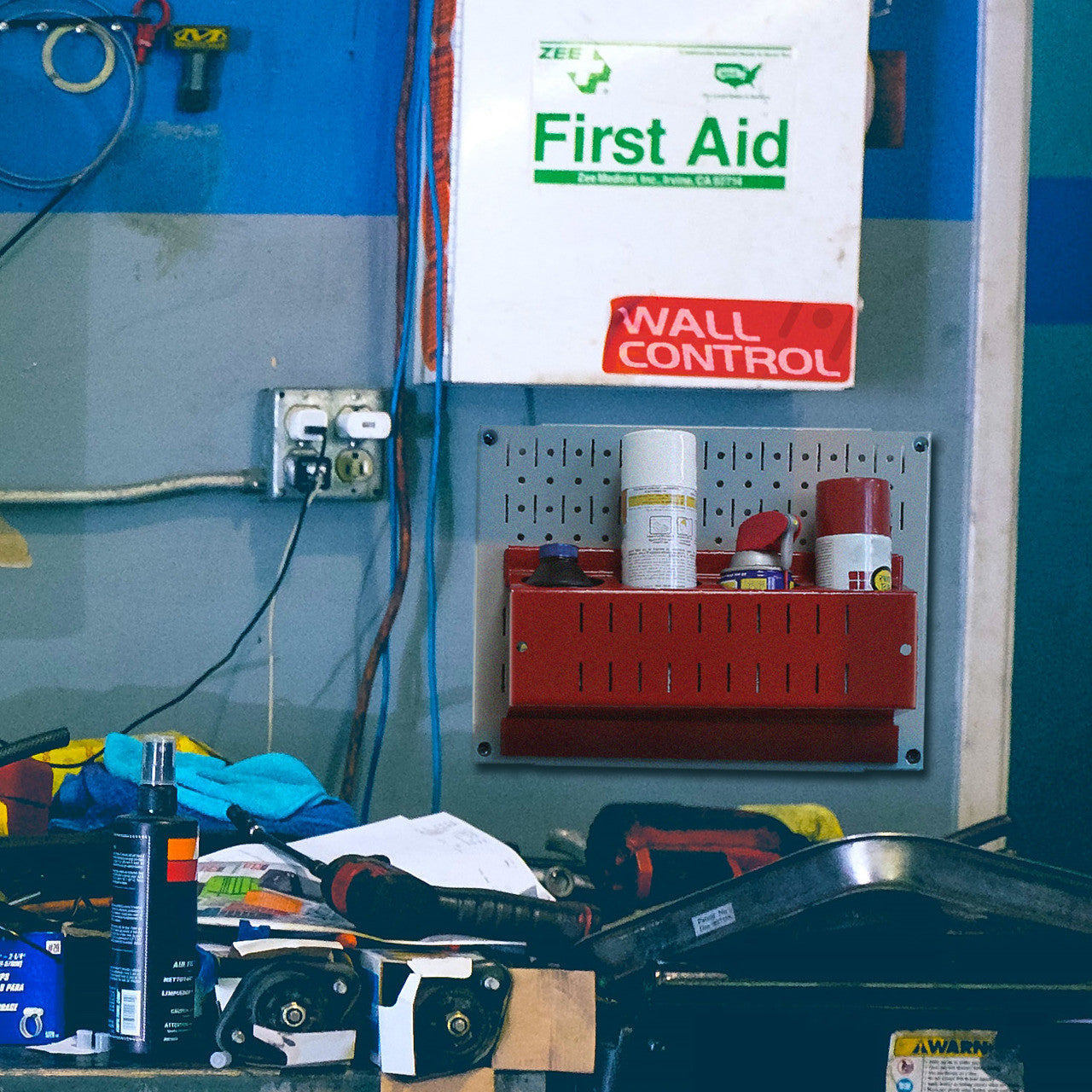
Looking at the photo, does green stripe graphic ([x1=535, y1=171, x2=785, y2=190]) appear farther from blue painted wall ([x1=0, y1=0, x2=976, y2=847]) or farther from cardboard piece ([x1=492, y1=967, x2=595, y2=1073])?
cardboard piece ([x1=492, y1=967, x2=595, y2=1073])

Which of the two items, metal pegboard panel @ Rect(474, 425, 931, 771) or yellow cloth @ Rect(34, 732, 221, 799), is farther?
metal pegboard panel @ Rect(474, 425, 931, 771)

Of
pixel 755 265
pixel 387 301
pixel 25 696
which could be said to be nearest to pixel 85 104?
pixel 387 301

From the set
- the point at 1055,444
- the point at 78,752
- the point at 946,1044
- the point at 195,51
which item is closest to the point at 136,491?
the point at 78,752

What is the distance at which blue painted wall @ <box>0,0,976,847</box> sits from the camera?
130 cm

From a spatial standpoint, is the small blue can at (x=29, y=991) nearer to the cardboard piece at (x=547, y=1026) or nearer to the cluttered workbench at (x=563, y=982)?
the cluttered workbench at (x=563, y=982)

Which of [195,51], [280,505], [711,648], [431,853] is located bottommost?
[431,853]

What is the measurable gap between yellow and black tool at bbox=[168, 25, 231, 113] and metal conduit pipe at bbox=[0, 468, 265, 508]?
445mm

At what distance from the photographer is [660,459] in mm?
1166

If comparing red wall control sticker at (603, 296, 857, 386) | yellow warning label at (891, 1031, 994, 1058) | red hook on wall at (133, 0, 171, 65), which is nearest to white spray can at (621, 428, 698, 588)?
red wall control sticker at (603, 296, 857, 386)

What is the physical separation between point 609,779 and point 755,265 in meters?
0.62

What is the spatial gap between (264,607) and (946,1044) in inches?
33.8

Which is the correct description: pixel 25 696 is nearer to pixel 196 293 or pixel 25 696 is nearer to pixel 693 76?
pixel 196 293

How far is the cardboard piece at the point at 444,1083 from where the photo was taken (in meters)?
0.79

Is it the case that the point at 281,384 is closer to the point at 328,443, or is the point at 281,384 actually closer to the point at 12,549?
the point at 328,443
